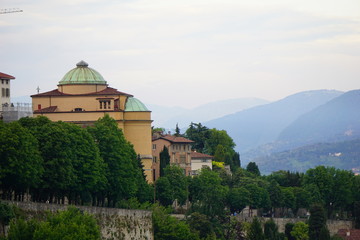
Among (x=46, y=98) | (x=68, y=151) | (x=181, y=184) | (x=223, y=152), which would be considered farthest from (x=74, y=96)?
(x=223, y=152)

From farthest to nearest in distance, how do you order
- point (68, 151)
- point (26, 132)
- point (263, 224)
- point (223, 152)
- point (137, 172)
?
point (223, 152)
point (263, 224)
point (137, 172)
point (68, 151)
point (26, 132)

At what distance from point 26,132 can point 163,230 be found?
74.9ft

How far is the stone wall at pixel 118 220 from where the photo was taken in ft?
247

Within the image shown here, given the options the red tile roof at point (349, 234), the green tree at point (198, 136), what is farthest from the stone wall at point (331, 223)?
the green tree at point (198, 136)

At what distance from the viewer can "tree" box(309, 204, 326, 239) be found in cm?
13238

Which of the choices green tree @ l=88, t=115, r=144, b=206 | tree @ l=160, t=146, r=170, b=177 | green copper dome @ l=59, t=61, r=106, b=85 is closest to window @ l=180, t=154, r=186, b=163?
tree @ l=160, t=146, r=170, b=177

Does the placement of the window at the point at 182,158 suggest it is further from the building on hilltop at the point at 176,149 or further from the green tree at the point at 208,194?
the green tree at the point at 208,194

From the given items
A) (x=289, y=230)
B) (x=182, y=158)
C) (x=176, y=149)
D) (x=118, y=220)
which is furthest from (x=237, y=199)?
(x=118, y=220)

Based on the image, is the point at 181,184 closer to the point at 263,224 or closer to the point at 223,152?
the point at 263,224

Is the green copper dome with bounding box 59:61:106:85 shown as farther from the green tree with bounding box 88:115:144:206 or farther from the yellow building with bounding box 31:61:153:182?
the green tree with bounding box 88:115:144:206

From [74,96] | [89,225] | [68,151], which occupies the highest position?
[74,96]

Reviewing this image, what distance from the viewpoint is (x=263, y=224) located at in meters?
135

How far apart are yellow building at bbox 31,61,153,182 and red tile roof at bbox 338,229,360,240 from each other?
28.7 meters

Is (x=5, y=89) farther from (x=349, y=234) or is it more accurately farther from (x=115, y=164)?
(x=349, y=234)
